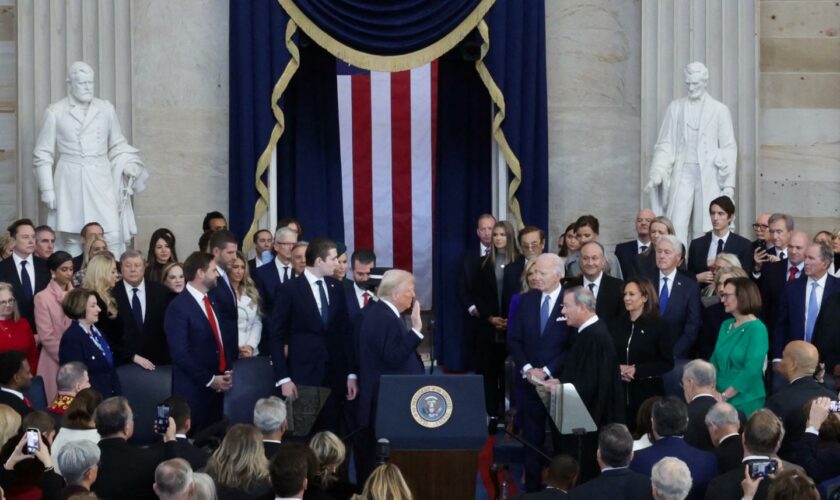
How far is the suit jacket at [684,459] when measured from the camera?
8156 mm

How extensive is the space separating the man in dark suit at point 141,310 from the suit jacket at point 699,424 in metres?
3.98

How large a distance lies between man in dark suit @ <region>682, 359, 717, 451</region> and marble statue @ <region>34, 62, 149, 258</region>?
5967mm

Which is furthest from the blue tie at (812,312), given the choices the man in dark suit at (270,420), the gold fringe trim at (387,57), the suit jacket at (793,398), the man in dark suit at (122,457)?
the man in dark suit at (122,457)

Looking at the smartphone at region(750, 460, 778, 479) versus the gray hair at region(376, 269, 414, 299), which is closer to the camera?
the smartphone at region(750, 460, 778, 479)

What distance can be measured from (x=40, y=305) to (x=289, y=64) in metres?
3.89

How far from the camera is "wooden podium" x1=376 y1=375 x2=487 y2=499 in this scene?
9.28 metres

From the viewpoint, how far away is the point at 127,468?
7918 millimetres

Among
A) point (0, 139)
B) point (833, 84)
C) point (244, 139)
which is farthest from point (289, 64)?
point (833, 84)

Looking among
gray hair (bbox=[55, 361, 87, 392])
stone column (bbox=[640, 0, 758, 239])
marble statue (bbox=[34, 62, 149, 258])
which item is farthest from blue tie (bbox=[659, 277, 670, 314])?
marble statue (bbox=[34, 62, 149, 258])

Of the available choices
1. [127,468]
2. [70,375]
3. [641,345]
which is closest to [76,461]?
[127,468]

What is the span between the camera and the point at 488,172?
15039mm

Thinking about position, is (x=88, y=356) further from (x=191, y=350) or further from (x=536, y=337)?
(x=536, y=337)

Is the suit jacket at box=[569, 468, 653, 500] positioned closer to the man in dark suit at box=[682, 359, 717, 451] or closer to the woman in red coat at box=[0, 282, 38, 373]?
the man in dark suit at box=[682, 359, 717, 451]

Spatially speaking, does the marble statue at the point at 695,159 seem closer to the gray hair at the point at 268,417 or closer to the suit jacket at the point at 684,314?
the suit jacket at the point at 684,314
